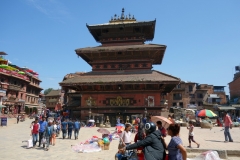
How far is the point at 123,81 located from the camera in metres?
23.7

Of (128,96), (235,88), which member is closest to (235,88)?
(235,88)

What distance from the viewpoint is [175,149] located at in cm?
389

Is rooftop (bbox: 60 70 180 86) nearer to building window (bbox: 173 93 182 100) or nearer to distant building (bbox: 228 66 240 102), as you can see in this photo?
building window (bbox: 173 93 182 100)

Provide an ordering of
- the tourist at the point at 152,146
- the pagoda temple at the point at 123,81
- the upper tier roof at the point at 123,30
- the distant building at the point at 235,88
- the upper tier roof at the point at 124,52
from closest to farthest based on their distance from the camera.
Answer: the tourist at the point at 152,146
the pagoda temple at the point at 123,81
the upper tier roof at the point at 124,52
the upper tier roof at the point at 123,30
the distant building at the point at 235,88

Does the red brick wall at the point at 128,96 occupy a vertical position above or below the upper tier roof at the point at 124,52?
below

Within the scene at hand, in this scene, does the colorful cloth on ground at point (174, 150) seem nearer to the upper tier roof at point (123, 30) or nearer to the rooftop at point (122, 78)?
the rooftop at point (122, 78)

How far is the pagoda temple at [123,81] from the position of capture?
2431cm

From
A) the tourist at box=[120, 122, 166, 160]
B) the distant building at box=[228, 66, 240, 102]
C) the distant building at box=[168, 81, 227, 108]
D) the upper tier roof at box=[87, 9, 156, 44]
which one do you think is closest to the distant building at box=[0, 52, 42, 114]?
the upper tier roof at box=[87, 9, 156, 44]

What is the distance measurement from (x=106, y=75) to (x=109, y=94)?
2.65m

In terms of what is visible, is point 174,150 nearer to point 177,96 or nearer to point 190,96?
point 177,96

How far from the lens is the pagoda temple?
24.3 m

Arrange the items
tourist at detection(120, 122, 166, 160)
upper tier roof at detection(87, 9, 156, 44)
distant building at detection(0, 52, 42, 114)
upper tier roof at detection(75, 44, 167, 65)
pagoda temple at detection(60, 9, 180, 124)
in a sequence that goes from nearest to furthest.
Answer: tourist at detection(120, 122, 166, 160) → pagoda temple at detection(60, 9, 180, 124) → upper tier roof at detection(75, 44, 167, 65) → upper tier roof at detection(87, 9, 156, 44) → distant building at detection(0, 52, 42, 114)

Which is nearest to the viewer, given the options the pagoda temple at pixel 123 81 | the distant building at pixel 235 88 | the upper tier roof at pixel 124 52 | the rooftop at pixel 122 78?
the rooftop at pixel 122 78

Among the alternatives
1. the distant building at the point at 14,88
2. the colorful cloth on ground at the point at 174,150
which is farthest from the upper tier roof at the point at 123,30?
the colorful cloth on ground at the point at 174,150
